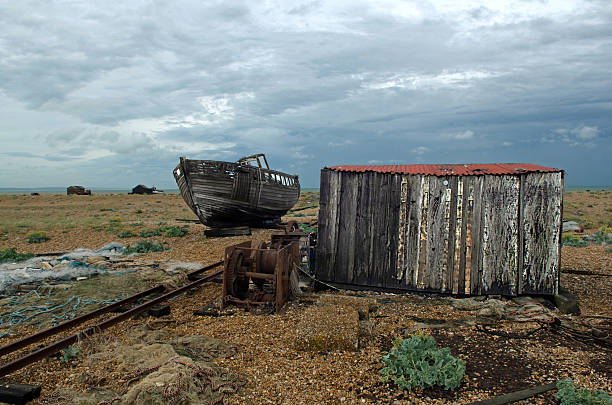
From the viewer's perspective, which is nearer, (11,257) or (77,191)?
(11,257)

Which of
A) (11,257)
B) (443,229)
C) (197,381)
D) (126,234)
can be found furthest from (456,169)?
(126,234)

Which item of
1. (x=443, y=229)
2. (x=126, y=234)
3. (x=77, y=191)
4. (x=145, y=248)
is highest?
(x=77, y=191)

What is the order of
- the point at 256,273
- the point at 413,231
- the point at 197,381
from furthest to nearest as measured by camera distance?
1. the point at 413,231
2. the point at 256,273
3. the point at 197,381

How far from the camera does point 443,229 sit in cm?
776

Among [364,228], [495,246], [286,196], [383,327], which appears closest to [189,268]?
[364,228]

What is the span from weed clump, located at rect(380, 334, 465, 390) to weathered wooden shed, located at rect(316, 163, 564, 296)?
3241 millimetres

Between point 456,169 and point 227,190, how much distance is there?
985cm

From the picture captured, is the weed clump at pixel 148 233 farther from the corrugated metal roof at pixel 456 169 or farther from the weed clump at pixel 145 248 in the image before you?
the corrugated metal roof at pixel 456 169

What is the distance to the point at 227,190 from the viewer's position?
51.5 ft

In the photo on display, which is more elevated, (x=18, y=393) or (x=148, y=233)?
(x=148, y=233)

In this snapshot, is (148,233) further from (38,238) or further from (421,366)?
(421,366)

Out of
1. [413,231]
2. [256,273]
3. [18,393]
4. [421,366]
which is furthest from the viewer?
[413,231]

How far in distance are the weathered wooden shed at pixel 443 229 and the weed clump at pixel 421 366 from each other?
324cm

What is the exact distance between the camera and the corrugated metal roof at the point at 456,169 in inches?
303
